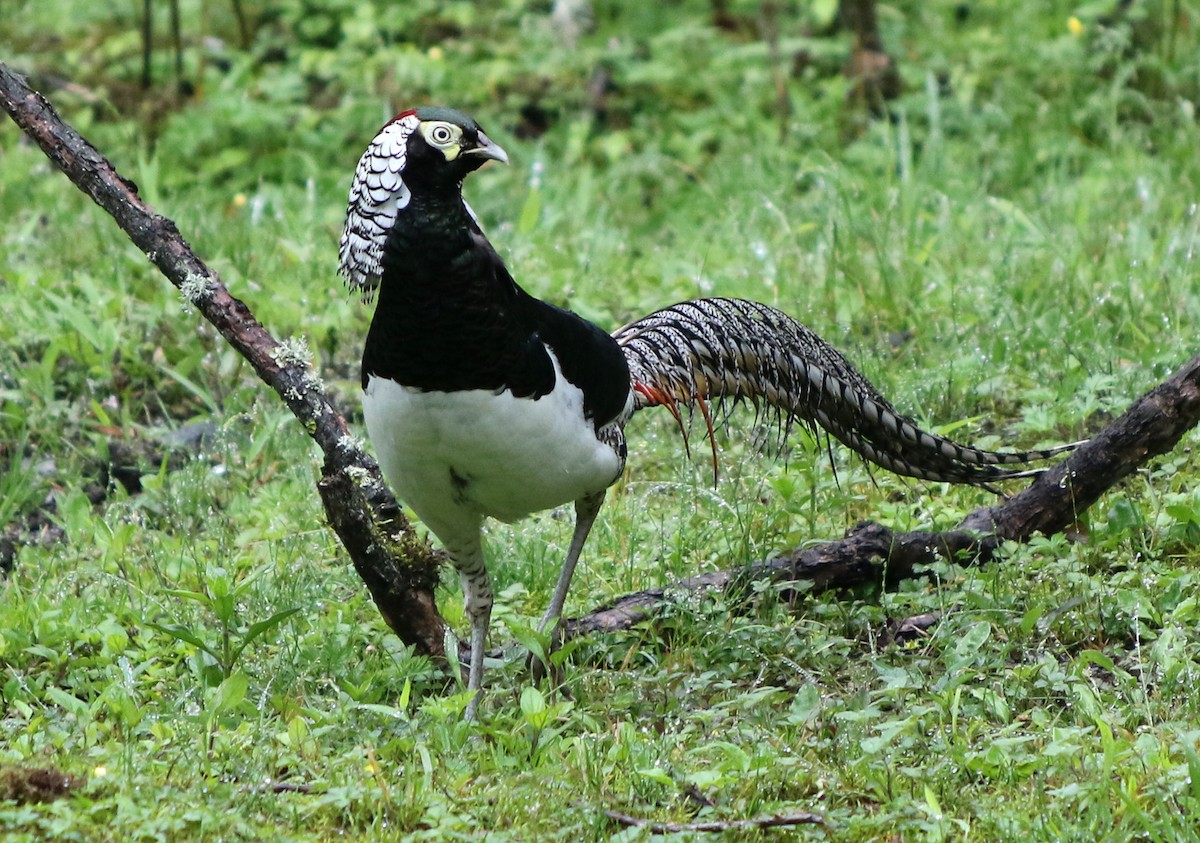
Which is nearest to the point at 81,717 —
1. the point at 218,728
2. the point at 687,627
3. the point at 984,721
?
the point at 218,728

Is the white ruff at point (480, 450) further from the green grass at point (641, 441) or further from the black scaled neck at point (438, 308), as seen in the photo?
the green grass at point (641, 441)

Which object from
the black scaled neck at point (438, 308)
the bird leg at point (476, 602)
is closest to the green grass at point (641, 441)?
the bird leg at point (476, 602)

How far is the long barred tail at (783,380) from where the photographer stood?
4.89 meters

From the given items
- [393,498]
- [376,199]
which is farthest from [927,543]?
[376,199]

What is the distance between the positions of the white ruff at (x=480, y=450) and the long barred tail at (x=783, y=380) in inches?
25.7

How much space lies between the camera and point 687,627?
4.81m

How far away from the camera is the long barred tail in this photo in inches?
193

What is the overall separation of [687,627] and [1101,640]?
1287mm

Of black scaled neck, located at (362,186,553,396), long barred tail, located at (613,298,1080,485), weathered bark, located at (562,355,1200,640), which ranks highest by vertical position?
black scaled neck, located at (362,186,553,396)

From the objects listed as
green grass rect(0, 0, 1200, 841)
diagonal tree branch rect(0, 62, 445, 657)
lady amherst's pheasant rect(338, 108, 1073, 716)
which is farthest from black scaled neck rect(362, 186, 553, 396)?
green grass rect(0, 0, 1200, 841)

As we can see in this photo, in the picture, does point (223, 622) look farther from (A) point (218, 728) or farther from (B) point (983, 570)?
(B) point (983, 570)

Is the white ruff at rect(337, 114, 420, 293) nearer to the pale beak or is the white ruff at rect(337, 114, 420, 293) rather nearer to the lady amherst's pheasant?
the lady amherst's pheasant

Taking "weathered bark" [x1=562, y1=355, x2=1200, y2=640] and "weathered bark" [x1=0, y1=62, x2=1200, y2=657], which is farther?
"weathered bark" [x1=562, y1=355, x2=1200, y2=640]

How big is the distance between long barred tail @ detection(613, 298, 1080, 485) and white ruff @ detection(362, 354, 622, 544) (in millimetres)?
652
